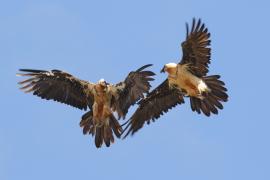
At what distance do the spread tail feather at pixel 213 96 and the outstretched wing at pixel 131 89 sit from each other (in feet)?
5.31

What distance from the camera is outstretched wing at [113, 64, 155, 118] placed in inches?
1193

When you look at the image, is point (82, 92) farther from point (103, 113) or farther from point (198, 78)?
point (198, 78)

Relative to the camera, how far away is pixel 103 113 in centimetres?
3112

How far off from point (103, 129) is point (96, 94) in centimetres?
91

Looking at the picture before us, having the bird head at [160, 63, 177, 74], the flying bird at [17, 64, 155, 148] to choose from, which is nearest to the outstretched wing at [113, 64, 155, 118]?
the flying bird at [17, 64, 155, 148]

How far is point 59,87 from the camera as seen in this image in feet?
104

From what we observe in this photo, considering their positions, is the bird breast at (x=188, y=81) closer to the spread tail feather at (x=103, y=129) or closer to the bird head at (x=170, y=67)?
the bird head at (x=170, y=67)

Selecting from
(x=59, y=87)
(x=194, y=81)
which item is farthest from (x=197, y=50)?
(x=59, y=87)

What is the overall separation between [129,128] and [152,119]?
70cm

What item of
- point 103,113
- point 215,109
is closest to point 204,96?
point 215,109

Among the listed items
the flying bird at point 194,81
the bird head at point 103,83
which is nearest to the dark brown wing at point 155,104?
the flying bird at point 194,81

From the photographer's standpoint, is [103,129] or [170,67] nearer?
[103,129]

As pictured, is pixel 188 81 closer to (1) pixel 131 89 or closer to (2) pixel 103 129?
(1) pixel 131 89

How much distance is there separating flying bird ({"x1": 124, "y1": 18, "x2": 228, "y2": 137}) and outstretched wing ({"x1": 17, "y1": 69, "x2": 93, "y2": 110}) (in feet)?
4.36
